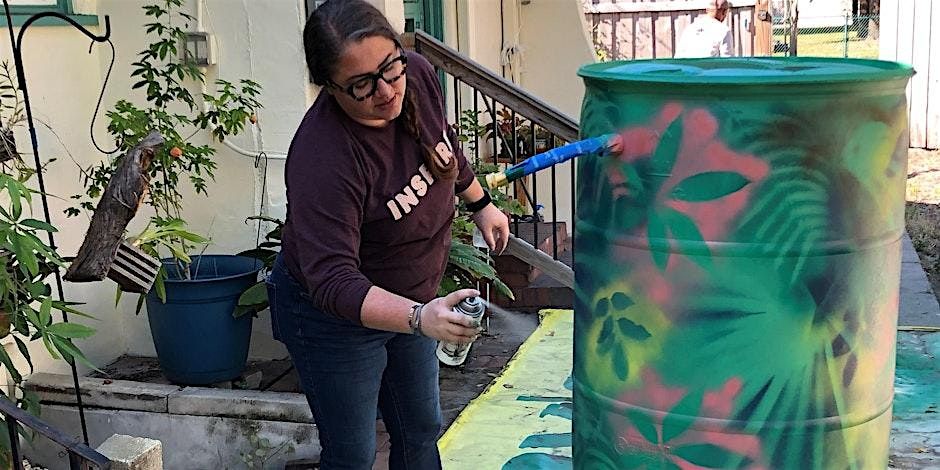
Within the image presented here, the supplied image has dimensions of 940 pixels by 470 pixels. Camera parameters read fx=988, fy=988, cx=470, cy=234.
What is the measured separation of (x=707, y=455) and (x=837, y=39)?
18.2 meters

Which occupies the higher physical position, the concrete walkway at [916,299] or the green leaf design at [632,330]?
the green leaf design at [632,330]

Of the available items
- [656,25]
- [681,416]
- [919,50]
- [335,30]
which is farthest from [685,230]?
[656,25]

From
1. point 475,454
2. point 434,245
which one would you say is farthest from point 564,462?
point 434,245

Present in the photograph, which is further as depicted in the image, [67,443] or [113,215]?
[113,215]

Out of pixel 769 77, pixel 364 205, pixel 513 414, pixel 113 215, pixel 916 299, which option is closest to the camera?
pixel 769 77

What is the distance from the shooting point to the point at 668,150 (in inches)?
69.0

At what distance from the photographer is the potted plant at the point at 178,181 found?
369cm

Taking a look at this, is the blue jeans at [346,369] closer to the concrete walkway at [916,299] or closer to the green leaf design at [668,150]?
the green leaf design at [668,150]

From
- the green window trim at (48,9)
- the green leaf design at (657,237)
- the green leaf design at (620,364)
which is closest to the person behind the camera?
the green leaf design at (657,237)

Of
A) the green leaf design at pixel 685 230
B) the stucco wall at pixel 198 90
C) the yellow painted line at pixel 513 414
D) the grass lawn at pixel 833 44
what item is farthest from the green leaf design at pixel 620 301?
the grass lawn at pixel 833 44

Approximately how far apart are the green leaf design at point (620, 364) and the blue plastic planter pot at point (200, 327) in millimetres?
2150

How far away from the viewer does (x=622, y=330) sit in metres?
1.87

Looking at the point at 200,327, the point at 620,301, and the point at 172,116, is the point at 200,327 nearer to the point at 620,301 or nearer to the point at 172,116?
the point at 172,116

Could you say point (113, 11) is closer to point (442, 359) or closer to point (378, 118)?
point (442, 359)
